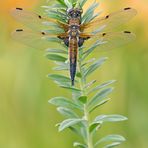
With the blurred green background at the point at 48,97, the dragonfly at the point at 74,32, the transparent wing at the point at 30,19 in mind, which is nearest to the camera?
the dragonfly at the point at 74,32

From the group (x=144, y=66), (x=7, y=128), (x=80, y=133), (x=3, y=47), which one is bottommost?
(x=80, y=133)

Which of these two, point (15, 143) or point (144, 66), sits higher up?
point (144, 66)

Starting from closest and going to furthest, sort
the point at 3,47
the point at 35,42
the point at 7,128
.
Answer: the point at 35,42, the point at 7,128, the point at 3,47

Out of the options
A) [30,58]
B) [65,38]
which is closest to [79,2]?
[65,38]

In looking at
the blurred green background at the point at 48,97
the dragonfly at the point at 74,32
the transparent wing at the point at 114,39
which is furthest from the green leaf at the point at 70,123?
the blurred green background at the point at 48,97

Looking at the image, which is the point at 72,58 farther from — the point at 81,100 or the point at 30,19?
the point at 30,19

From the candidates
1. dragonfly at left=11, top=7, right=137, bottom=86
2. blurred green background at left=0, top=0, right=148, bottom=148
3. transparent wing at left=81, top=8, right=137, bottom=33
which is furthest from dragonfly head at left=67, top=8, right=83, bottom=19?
blurred green background at left=0, top=0, right=148, bottom=148

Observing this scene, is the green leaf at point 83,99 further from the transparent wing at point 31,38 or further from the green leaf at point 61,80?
the transparent wing at point 31,38

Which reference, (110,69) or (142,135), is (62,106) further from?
(110,69)
